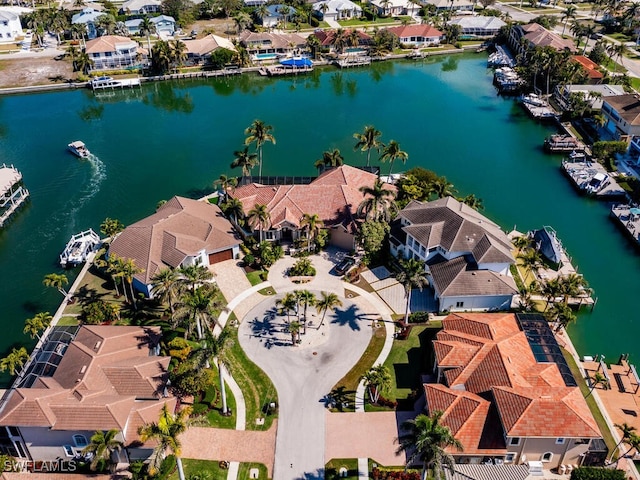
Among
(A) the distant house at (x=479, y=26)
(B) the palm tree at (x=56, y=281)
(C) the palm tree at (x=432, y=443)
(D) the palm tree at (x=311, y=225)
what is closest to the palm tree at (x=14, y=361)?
(B) the palm tree at (x=56, y=281)

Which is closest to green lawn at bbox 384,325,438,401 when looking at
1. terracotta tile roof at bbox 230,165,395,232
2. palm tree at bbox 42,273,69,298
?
terracotta tile roof at bbox 230,165,395,232

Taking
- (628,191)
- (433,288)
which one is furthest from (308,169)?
(628,191)

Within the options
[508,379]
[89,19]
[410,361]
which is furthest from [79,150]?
[508,379]

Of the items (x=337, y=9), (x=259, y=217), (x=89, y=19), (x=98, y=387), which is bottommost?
(x=98, y=387)

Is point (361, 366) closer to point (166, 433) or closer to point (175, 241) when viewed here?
point (166, 433)

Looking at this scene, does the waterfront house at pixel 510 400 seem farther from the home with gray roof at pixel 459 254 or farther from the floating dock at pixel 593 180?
the floating dock at pixel 593 180

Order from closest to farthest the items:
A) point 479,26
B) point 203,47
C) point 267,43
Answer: point 203,47
point 267,43
point 479,26
